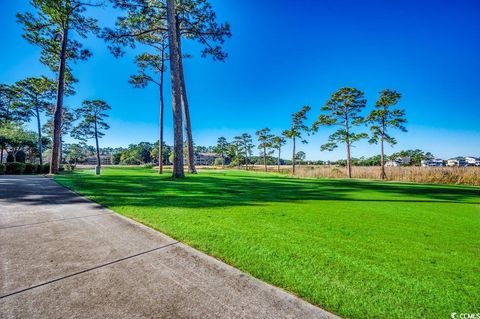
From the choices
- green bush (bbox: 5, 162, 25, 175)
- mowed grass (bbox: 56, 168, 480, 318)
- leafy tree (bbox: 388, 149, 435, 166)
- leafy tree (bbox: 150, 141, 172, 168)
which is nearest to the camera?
mowed grass (bbox: 56, 168, 480, 318)

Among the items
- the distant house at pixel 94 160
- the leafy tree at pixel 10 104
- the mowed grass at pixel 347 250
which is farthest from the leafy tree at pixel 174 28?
the distant house at pixel 94 160

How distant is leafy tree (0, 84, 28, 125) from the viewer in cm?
2428

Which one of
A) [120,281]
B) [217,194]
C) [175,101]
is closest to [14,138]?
[175,101]

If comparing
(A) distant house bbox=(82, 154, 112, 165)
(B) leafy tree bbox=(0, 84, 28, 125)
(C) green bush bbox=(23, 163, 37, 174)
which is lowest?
(C) green bush bbox=(23, 163, 37, 174)

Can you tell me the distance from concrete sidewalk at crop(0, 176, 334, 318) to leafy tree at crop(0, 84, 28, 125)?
31.5 metres

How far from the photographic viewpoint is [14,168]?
1666 cm

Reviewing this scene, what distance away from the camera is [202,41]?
1453cm

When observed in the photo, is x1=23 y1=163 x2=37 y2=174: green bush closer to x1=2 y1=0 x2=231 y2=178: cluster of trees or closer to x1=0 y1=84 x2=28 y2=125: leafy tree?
x1=2 y1=0 x2=231 y2=178: cluster of trees

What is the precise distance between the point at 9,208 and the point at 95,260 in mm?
3906

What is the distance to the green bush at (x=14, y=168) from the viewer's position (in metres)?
16.4

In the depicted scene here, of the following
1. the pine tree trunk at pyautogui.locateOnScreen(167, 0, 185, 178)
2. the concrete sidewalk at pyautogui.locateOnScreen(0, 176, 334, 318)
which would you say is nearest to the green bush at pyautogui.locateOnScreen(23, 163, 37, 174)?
the pine tree trunk at pyautogui.locateOnScreen(167, 0, 185, 178)

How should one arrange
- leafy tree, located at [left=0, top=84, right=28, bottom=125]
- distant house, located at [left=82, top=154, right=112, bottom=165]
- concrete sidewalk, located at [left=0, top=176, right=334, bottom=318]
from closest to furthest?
concrete sidewalk, located at [left=0, top=176, right=334, bottom=318]
leafy tree, located at [left=0, top=84, right=28, bottom=125]
distant house, located at [left=82, top=154, right=112, bottom=165]

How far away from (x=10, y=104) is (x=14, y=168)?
1470 centimetres

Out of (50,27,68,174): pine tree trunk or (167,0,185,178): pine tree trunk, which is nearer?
(167,0,185,178): pine tree trunk
